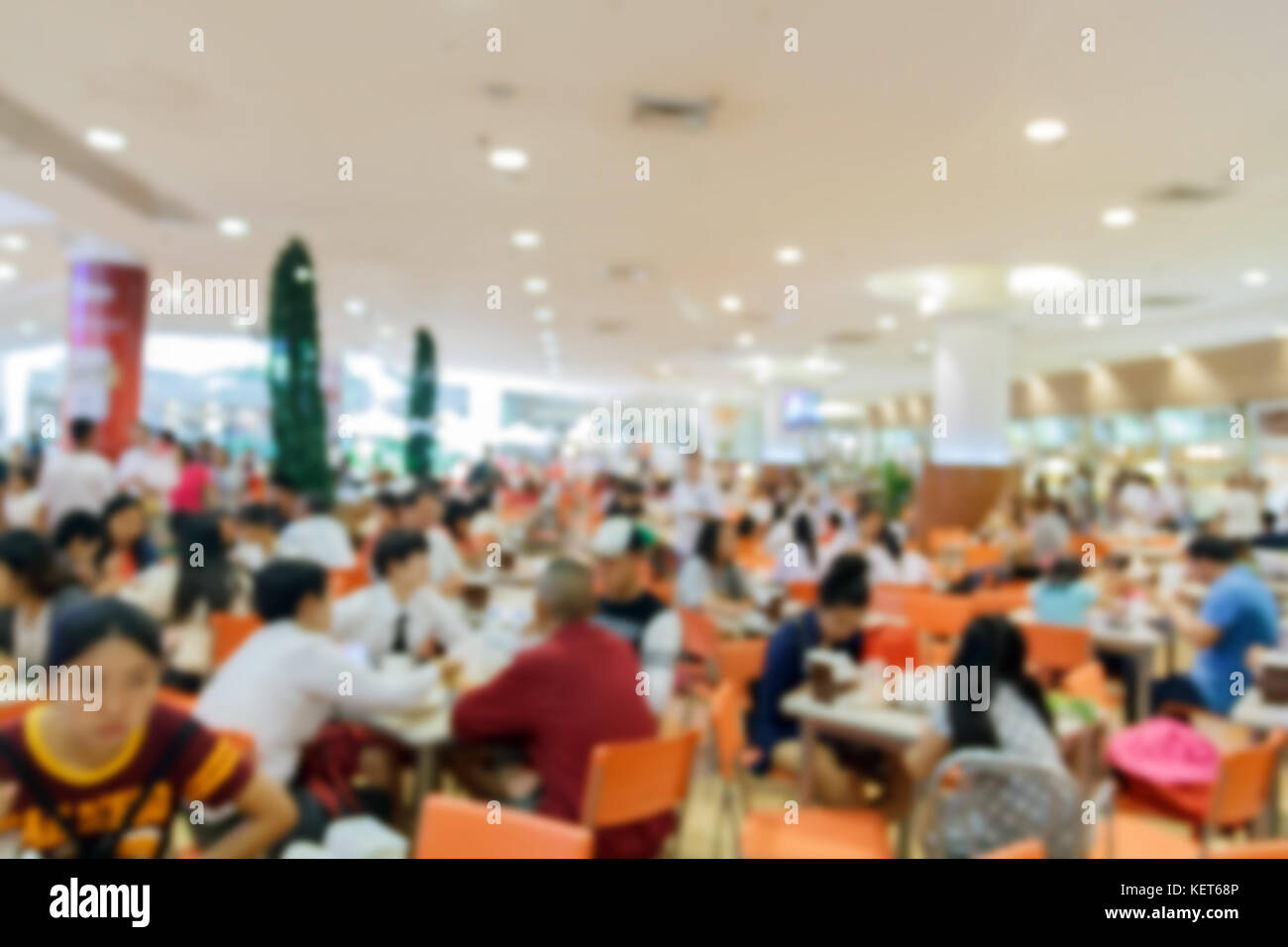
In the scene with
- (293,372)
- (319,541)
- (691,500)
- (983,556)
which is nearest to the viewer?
(319,541)

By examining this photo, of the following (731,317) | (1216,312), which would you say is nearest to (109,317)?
(731,317)

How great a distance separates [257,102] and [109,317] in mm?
5196

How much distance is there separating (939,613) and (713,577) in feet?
3.90

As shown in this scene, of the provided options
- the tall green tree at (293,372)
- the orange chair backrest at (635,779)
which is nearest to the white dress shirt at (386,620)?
the orange chair backrest at (635,779)

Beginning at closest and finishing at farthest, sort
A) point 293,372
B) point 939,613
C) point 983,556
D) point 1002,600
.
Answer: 1. point 939,613
2. point 1002,600
3. point 293,372
4. point 983,556

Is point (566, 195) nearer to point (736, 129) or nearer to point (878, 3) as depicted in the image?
point (736, 129)

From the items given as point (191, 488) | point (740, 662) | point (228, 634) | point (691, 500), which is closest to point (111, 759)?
point (228, 634)

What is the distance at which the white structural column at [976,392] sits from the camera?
959cm

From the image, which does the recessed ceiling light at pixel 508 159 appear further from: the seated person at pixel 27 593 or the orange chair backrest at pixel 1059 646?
the orange chair backrest at pixel 1059 646

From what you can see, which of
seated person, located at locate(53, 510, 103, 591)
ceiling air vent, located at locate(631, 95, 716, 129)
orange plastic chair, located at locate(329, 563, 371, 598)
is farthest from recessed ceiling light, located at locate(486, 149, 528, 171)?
seated person, located at locate(53, 510, 103, 591)

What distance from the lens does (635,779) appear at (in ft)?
7.41

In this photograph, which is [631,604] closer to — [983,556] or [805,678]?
[805,678]

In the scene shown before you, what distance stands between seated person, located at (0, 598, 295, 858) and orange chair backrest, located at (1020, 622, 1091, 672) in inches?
139
